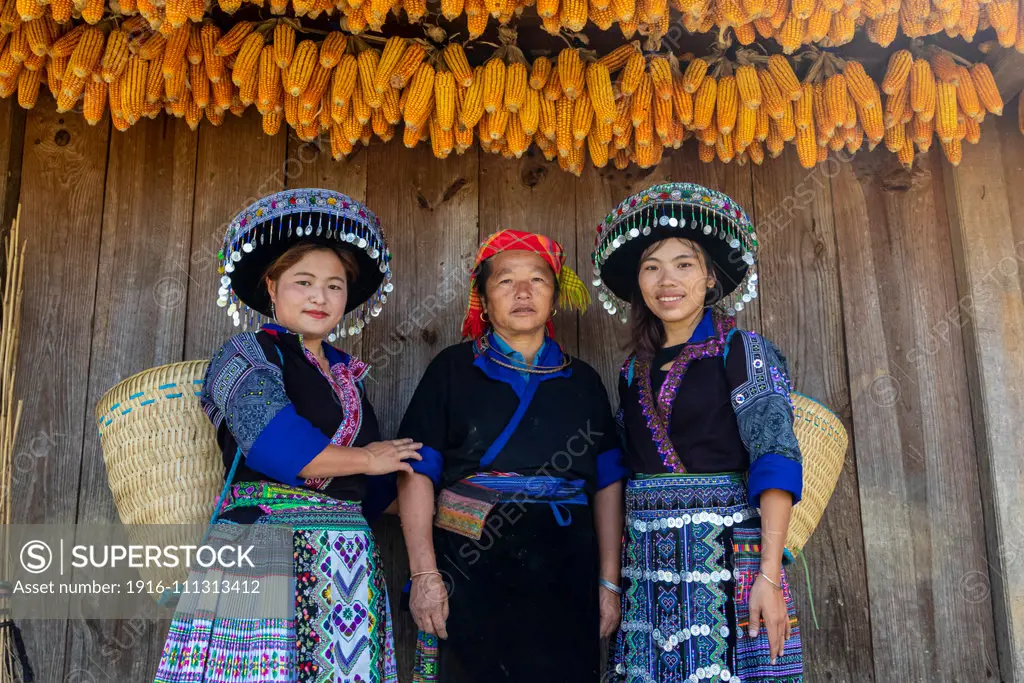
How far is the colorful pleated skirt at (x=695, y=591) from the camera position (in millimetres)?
2633

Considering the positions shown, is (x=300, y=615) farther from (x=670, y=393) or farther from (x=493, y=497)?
(x=670, y=393)

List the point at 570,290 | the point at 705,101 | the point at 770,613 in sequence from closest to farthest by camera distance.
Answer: the point at 770,613, the point at 705,101, the point at 570,290

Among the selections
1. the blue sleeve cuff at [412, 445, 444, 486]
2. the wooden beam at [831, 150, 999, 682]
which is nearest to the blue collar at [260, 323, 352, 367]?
the blue sleeve cuff at [412, 445, 444, 486]

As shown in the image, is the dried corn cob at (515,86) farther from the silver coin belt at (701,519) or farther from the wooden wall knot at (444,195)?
the silver coin belt at (701,519)

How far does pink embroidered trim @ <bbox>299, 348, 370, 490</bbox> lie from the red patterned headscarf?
481mm

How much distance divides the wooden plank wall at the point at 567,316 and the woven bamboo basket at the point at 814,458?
54 centimetres

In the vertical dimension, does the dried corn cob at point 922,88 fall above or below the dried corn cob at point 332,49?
below

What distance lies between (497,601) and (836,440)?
135cm

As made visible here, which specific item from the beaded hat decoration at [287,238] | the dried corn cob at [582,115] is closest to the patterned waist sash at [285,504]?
the beaded hat decoration at [287,238]

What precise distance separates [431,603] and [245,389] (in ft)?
2.93

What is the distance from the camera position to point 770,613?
103 inches

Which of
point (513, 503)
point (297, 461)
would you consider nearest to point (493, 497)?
point (513, 503)

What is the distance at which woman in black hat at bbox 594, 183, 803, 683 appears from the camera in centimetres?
265

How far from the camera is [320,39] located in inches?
142
